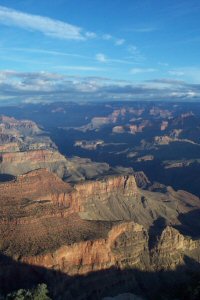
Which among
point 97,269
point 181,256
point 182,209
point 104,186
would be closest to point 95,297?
point 97,269

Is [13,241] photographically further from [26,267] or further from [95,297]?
[95,297]

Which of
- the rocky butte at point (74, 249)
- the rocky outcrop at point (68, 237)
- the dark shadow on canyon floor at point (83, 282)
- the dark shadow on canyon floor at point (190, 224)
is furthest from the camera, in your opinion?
the dark shadow on canyon floor at point (190, 224)

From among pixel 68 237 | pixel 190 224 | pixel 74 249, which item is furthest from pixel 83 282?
pixel 190 224

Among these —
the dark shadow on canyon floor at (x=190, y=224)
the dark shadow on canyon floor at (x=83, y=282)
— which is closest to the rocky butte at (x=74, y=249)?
the dark shadow on canyon floor at (x=83, y=282)

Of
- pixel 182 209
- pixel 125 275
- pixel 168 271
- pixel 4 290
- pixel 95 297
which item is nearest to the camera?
pixel 4 290

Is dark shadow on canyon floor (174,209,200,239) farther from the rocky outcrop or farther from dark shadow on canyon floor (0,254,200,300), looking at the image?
dark shadow on canyon floor (0,254,200,300)

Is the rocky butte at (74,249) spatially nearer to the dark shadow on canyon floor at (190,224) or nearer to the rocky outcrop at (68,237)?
the rocky outcrop at (68,237)

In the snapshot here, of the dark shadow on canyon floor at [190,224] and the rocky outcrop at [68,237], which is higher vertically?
the rocky outcrop at [68,237]

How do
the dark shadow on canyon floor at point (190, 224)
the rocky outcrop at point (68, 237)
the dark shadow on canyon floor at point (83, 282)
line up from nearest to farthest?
1. the dark shadow on canyon floor at point (83, 282)
2. the rocky outcrop at point (68, 237)
3. the dark shadow on canyon floor at point (190, 224)
